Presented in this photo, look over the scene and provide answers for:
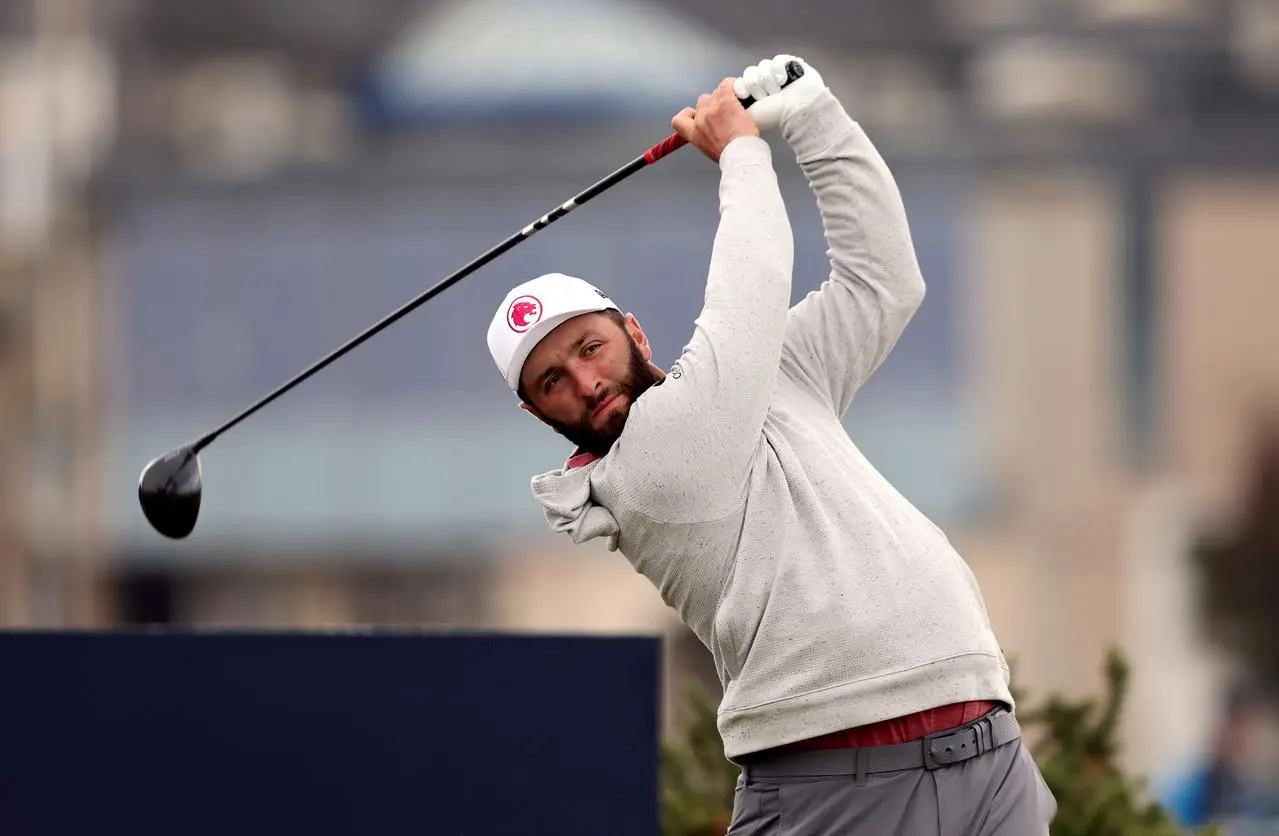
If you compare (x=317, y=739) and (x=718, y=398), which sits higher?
(x=718, y=398)

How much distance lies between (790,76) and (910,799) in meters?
1.27

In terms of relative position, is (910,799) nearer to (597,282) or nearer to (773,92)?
(773,92)

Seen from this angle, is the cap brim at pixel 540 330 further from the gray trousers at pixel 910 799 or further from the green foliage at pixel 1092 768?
the green foliage at pixel 1092 768

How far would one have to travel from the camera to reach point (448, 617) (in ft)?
85.7

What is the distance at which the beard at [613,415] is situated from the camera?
353 cm

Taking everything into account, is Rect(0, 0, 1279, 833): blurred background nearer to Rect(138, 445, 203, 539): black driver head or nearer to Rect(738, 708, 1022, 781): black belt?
Rect(138, 445, 203, 539): black driver head

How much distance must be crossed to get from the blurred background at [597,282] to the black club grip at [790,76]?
21244 millimetres

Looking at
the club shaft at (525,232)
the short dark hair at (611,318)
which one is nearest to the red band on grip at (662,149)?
the club shaft at (525,232)

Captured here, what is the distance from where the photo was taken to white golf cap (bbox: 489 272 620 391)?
3572 millimetres

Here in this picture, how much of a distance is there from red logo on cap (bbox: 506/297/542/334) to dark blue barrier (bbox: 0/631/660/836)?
90 centimetres

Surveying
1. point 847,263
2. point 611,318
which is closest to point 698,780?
point 847,263

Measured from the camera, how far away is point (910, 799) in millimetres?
3365

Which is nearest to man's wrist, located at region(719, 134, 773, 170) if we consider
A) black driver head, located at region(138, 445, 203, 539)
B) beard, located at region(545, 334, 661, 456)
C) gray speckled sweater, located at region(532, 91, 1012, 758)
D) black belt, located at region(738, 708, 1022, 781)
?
gray speckled sweater, located at region(532, 91, 1012, 758)

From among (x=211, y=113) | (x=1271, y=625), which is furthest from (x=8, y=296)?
(x=1271, y=625)
